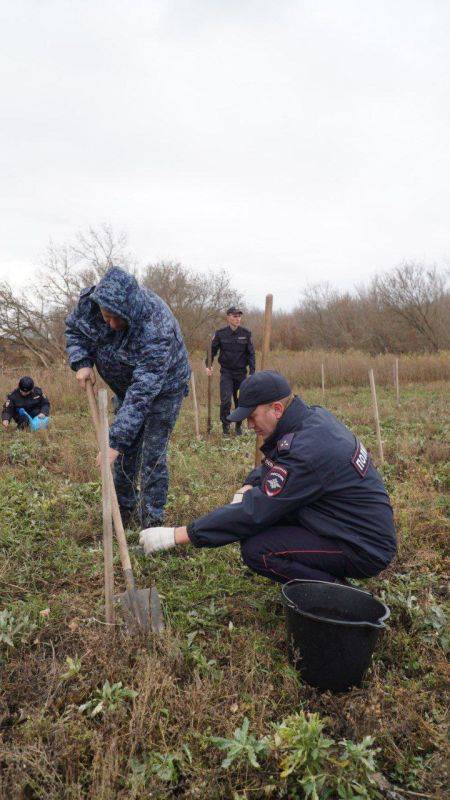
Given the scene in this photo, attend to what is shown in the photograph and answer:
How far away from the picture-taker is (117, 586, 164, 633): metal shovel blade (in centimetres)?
261

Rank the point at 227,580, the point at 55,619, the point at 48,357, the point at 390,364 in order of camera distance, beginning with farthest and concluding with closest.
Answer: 1. the point at 48,357
2. the point at 390,364
3. the point at 227,580
4. the point at 55,619

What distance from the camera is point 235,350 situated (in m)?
8.71

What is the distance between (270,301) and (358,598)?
252cm

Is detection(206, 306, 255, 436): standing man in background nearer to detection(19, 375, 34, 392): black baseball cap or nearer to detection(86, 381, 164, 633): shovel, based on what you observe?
detection(19, 375, 34, 392): black baseball cap

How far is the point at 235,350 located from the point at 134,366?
521cm

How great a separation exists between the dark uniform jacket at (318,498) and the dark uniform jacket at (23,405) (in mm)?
6539

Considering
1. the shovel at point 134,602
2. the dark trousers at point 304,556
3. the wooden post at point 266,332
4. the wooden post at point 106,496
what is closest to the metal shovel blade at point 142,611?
the shovel at point 134,602

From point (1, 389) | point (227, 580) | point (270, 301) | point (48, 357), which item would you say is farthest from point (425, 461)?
point (48, 357)

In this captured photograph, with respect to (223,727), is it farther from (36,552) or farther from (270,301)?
(270,301)

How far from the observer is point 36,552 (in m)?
3.75

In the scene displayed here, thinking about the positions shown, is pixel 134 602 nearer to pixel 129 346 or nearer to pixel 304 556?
pixel 304 556

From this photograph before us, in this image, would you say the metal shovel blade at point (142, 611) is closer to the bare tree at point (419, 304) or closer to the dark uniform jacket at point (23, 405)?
the dark uniform jacket at point (23, 405)

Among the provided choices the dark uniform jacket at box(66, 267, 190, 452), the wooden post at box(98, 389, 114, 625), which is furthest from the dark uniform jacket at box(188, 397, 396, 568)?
the dark uniform jacket at box(66, 267, 190, 452)

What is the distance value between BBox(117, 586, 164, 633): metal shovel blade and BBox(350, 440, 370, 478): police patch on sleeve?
3.93 ft
